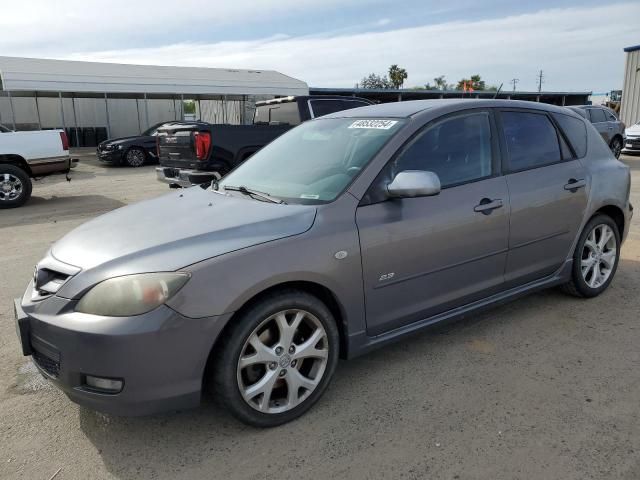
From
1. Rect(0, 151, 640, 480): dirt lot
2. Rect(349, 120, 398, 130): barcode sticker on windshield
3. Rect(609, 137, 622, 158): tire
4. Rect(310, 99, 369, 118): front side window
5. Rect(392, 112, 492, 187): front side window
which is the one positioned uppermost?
Rect(310, 99, 369, 118): front side window

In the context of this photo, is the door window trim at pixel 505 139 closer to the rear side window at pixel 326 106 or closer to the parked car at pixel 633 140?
the rear side window at pixel 326 106

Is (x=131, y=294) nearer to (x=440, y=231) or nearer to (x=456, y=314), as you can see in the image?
(x=440, y=231)

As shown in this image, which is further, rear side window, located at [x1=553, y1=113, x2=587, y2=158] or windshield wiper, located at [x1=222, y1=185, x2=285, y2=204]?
rear side window, located at [x1=553, y1=113, x2=587, y2=158]

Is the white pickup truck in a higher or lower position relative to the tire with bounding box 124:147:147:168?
higher

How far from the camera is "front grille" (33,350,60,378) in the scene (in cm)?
253

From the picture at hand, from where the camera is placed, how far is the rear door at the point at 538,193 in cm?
377

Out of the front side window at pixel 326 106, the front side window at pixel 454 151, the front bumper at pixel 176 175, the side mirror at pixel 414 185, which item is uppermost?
the front side window at pixel 326 106

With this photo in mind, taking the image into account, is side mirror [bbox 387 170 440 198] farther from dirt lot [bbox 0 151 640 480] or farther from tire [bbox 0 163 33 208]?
tire [bbox 0 163 33 208]

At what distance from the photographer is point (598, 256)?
14.7 feet

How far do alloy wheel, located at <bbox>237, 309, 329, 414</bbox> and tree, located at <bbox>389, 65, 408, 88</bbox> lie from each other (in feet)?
256

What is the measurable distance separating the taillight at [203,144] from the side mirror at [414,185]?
573 centimetres

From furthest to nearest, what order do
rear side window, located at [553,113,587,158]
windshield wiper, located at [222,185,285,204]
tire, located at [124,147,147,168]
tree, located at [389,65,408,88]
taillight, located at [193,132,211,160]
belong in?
tree, located at [389,65,408,88]
tire, located at [124,147,147,168]
taillight, located at [193,132,211,160]
rear side window, located at [553,113,587,158]
windshield wiper, located at [222,185,285,204]

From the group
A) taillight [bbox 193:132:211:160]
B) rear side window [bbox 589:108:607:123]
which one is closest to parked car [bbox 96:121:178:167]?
taillight [bbox 193:132:211:160]

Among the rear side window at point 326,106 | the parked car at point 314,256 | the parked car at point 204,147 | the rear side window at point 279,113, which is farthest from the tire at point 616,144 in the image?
the parked car at point 314,256
